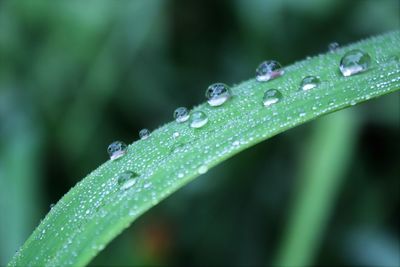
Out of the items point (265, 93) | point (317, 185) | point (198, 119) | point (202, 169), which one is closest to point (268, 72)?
point (265, 93)

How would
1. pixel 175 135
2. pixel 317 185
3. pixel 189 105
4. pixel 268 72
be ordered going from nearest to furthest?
pixel 175 135 → pixel 268 72 → pixel 317 185 → pixel 189 105

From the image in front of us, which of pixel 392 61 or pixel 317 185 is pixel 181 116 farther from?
pixel 317 185

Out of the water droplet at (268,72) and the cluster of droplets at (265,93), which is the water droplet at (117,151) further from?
the water droplet at (268,72)

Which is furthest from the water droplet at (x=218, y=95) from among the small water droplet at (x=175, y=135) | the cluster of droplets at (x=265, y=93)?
the small water droplet at (x=175, y=135)

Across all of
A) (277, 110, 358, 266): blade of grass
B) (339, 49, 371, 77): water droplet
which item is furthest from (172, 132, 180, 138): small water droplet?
(277, 110, 358, 266): blade of grass

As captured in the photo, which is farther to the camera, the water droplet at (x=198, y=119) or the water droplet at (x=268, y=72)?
the water droplet at (x=268, y=72)

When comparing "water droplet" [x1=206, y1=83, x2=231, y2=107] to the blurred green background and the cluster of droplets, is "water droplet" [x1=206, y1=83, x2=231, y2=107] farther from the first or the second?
the blurred green background
